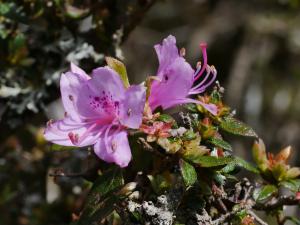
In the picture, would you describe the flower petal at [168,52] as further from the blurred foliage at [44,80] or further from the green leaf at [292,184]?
the green leaf at [292,184]

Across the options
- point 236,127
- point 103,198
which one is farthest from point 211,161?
point 103,198

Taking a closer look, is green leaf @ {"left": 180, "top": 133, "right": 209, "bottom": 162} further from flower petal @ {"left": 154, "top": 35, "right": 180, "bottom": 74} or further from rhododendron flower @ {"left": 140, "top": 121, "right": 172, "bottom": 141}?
flower petal @ {"left": 154, "top": 35, "right": 180, "bottom": 74}

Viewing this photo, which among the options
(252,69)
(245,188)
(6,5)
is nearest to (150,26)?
(252,69)

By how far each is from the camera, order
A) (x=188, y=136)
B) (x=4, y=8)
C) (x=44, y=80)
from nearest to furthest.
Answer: (x=188, y=136) < (x=4, y=8) < (x=44, y=80)

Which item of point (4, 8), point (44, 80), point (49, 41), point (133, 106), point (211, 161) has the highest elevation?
point (133, 106)

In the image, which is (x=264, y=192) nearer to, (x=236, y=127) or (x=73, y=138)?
(x=236, y=127)

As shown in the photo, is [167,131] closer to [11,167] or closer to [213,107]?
[213,107]
